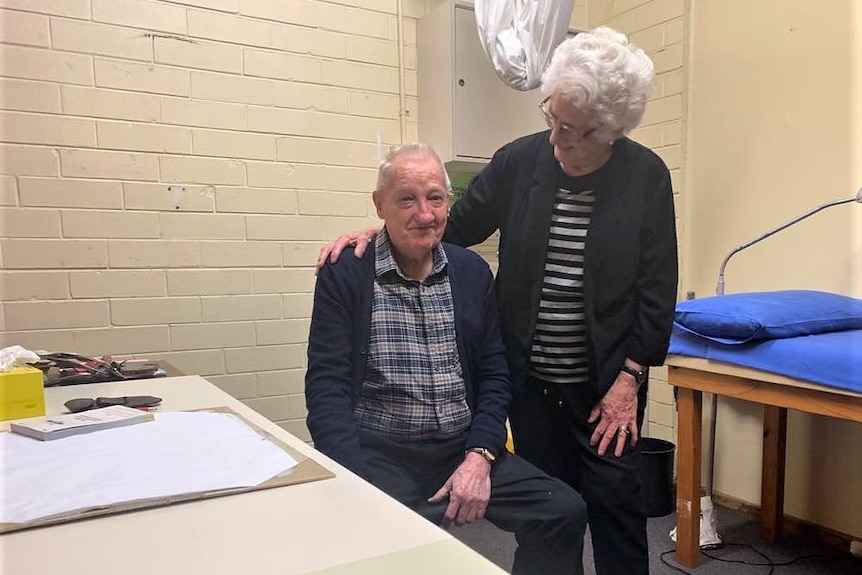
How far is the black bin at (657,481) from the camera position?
2.81m

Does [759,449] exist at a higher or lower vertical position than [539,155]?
lower

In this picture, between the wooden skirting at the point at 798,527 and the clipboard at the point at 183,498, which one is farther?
the wooden skirting at the point at 798,527

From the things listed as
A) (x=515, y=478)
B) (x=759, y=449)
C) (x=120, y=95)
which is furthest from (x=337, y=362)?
(x=759, y=449)

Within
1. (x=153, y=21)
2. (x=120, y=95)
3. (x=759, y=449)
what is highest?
(x=153, y=21)

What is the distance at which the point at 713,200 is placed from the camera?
2.93 m

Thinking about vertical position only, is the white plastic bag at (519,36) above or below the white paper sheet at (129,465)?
above

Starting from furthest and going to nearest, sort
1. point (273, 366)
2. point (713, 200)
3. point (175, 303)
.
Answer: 1. point (713, 200)
2. point (273, 366)
3. point (175, 303)

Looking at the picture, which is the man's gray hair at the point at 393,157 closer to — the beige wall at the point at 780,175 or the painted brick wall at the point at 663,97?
the beige wall at the point at 780,175

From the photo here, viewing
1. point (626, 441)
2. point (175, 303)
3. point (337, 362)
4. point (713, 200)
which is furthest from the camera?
point (713, 200)

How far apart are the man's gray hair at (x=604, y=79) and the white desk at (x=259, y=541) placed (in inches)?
40.8

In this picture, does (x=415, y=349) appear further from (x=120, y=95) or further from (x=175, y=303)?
(x=120, y=95)

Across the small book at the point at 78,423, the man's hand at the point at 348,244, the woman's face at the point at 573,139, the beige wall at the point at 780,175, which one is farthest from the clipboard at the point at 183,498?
the beige wall at the point at 780,175

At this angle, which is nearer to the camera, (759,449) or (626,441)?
(626,441)

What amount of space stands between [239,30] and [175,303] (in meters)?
1.11
